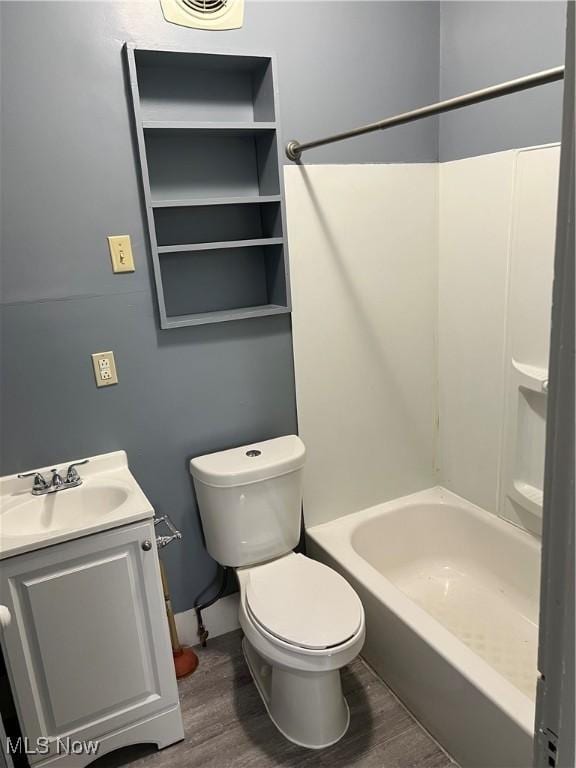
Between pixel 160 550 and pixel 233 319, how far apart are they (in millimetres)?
894

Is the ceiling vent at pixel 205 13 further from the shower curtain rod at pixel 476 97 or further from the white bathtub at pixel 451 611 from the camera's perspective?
the white bathtub at pixel 451 611

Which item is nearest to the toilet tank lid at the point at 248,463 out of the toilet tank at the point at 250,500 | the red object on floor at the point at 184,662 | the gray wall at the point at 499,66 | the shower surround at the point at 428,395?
the toilet tank at the point at 250,500

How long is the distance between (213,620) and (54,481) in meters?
0.91

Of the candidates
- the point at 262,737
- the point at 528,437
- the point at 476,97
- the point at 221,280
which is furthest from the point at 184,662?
the point at 476,97

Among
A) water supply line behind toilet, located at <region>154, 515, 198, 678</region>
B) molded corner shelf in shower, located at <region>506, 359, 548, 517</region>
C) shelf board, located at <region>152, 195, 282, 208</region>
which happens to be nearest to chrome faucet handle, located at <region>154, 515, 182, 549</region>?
water supply line behind toilet, located at <region>154, 515, 198, 678</region>

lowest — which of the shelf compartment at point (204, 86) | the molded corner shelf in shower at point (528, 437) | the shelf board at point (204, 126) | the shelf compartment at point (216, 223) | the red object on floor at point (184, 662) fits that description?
the red object on floor at point (184, 662)

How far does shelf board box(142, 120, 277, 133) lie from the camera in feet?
5.42

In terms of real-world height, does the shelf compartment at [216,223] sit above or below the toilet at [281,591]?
above

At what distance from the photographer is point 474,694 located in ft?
4.80

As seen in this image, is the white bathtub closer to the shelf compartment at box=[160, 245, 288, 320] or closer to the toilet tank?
the toilet tank

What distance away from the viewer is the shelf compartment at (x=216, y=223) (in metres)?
1.86

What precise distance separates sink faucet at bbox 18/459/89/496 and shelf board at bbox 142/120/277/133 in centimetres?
111

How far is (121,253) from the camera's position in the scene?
173cm

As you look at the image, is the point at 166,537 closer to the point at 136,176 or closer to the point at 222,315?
the point at 222,315
